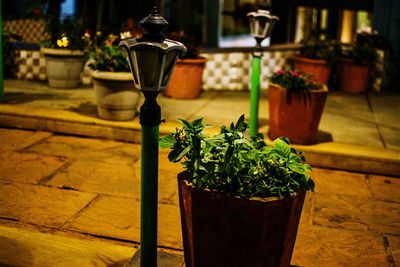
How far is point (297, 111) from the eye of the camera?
6465 millimetres

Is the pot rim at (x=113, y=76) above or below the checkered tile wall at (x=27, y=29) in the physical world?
below

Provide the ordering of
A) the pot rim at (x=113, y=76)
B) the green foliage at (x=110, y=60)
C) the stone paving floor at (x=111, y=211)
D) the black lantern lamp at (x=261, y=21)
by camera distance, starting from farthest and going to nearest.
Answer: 1. the green foliage at (x=110, y=60)
2. the pot rim at (x=113, y=76)
3. the black lantern lamp at (x=261, y=21)
4. the stone paving floor at (x=111, y=211)

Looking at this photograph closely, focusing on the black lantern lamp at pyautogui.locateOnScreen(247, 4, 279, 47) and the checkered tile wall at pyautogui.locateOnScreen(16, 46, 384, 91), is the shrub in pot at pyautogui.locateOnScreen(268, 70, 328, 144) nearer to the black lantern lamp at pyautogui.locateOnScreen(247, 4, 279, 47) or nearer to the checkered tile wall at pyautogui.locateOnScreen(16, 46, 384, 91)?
the black lantern lamp at pyautogui.locateOnScreen(247, 4, 279, 47)

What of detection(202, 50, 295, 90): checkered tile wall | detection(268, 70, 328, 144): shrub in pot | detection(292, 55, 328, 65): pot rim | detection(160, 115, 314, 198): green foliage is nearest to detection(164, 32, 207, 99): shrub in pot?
detection(202, 50, 295, 90): checkered tile wall

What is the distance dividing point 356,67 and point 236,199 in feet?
27.3

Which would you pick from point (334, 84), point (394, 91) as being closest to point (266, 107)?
point (334, 84)

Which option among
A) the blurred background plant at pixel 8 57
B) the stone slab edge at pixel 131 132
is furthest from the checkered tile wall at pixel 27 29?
the stone slab edge at pixel 131 132

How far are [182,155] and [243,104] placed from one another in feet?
20.1

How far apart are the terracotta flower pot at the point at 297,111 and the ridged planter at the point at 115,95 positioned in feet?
6.53

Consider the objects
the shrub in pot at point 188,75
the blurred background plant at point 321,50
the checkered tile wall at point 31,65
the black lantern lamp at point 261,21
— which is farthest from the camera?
the blurred background plant at point 321,50

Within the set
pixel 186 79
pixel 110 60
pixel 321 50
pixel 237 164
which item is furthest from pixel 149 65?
pixel 321 50

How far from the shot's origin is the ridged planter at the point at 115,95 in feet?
23.1

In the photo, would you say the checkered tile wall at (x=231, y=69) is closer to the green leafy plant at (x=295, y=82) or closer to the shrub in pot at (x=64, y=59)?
the shrub in pot at (x=64, y=59)

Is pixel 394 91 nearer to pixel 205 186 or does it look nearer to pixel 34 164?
pixel 34 164
